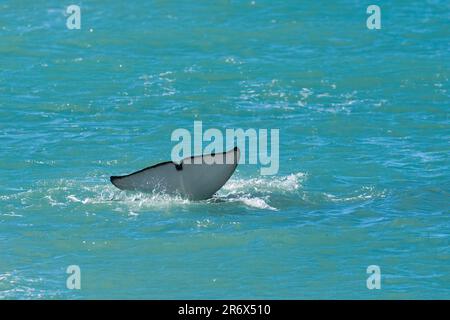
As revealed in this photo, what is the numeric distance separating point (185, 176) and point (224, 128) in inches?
261

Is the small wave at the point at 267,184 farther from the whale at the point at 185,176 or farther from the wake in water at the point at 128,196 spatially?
the whale at the point at 185,176

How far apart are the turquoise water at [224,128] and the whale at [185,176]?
37 centimetres

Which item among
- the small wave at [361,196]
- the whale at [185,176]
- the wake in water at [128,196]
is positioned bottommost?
the small wave at [361,196]

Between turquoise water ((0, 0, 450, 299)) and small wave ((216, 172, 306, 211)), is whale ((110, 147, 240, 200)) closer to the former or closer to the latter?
turquoise water ((0, 0, 450, 299))

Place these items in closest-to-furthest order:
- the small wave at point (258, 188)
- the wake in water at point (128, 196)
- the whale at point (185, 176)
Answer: the whale at point (185, 176) < the wake in water at point (128, 196) < the small wave at point (258, 188)

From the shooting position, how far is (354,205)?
23.5m

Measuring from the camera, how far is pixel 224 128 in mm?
28922

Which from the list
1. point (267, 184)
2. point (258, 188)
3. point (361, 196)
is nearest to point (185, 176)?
point (258, 188)

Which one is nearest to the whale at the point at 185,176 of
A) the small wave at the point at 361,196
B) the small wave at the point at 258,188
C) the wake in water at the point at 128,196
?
the wake in water at the point at 128,196

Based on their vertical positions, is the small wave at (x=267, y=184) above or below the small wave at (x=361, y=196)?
above

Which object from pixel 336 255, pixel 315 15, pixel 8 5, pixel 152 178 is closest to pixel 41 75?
pixel 8 5

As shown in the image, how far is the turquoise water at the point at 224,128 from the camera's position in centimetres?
2039
